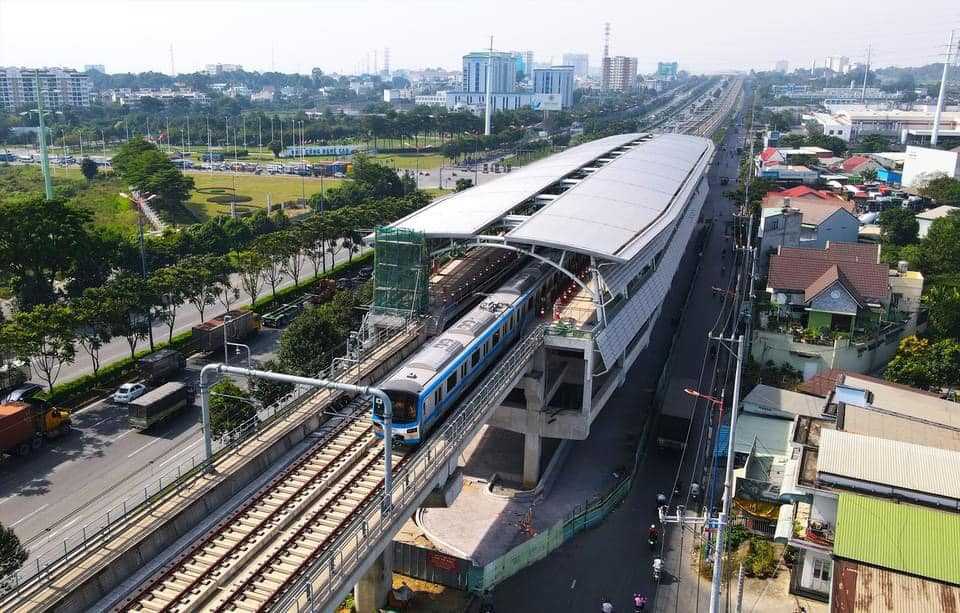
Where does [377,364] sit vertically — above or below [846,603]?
above

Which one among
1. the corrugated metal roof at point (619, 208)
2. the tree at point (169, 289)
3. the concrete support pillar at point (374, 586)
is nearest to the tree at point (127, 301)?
the tree at point (169, 289)

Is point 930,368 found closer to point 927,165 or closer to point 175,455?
point 175,455

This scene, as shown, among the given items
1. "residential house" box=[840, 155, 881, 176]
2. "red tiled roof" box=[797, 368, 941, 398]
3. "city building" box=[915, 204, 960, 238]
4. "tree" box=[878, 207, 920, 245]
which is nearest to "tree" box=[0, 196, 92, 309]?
"red tiled roof" box=[797, 368, 941, 398]

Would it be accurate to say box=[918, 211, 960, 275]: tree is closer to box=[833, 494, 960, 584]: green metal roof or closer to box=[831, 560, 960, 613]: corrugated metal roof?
box=[833, 494, 960, 584]: green metal roof

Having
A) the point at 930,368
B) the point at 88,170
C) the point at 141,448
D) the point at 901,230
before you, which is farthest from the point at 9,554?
the point at 88,170

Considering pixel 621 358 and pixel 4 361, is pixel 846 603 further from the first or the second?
pixel 4 361

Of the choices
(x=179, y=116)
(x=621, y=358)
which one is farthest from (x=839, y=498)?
(x=179, y=116)
